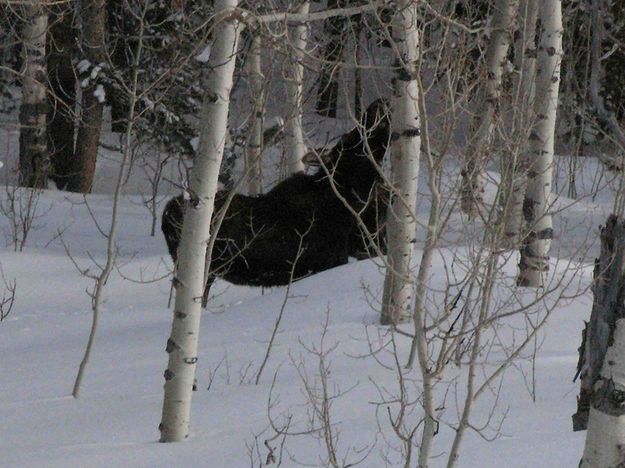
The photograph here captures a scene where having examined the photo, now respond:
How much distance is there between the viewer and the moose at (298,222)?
998 cm

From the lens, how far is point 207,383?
7.14 meters

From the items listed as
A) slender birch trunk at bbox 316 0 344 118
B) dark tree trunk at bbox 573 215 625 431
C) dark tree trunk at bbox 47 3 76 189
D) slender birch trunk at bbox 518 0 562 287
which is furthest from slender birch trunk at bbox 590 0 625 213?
dark tree trunk at bbox 47 3 76 189

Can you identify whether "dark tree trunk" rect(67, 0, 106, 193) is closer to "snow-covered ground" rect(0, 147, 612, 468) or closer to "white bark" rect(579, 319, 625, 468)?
"snow-covered ground" rect(0, 147, 612, 468)

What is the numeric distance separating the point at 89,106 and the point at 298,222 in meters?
8.30

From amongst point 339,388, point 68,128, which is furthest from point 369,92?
point 339,388

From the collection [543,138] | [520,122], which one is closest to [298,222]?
[543,138]

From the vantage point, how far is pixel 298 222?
33.3 ft

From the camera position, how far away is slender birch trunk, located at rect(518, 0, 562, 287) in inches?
339

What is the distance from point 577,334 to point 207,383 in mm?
2719

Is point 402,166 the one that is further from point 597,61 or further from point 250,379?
point 597,61

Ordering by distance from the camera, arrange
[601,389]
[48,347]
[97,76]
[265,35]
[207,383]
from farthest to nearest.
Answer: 1. [97,76]
2. [48,347]
3. [207,383]
4. [265,35]
5. [601,389]

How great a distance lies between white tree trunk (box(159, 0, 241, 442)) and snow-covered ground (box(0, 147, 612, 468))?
0.23 m

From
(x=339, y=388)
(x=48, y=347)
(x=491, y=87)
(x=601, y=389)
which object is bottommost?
(x=48, y=347)

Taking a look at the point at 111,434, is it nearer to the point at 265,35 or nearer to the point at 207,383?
the point at 207,383
